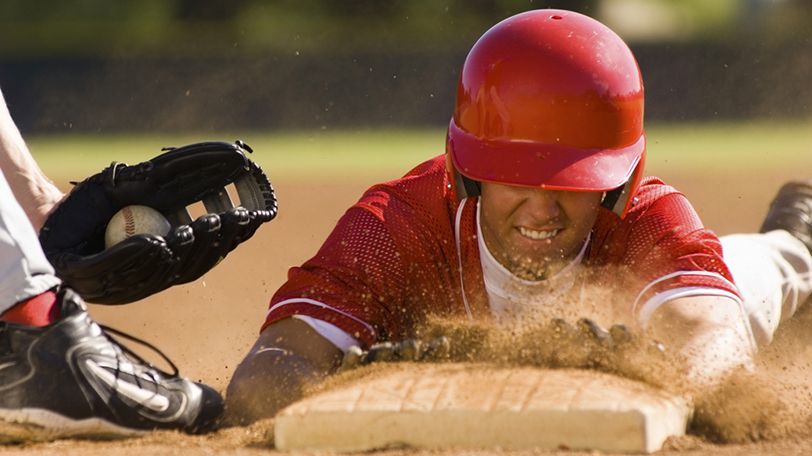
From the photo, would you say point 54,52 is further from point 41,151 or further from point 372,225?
point 372,225

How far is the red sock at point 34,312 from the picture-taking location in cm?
293

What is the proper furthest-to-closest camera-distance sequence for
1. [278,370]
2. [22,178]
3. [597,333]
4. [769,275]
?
[769,275], [22,178], [278,370], [597,333]

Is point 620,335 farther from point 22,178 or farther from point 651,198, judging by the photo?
point 22,178

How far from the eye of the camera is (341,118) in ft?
65.7

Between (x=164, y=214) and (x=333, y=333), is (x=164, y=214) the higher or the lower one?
the higher one

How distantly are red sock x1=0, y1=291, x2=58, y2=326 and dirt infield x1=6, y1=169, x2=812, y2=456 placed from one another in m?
0.29

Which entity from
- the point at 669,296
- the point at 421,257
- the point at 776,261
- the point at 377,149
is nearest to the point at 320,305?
the point at 421,257

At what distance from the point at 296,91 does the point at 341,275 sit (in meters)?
17.1

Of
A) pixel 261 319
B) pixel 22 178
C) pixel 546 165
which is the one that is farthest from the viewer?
pixel 261 319

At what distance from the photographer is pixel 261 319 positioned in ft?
20.4

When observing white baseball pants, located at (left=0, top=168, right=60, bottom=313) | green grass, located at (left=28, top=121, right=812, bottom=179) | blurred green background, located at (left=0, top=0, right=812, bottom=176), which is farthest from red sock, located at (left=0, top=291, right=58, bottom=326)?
blurred green background, located at (left=0, top=0, right=812, bottom=176)

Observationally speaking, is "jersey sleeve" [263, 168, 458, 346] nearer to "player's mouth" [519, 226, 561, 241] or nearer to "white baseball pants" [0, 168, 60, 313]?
"player's mouth" [519, 226, 561, 241]

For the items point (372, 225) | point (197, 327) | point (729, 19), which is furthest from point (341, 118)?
point (372, 225)

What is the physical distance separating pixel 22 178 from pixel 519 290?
156 centimetres
